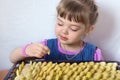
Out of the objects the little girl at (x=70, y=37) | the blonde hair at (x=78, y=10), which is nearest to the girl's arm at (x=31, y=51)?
the little girl at (x=70, y=37)

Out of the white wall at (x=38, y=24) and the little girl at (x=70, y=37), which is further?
the white wall at (x=38, y=24)

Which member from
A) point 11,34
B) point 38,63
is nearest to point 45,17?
point 11,34

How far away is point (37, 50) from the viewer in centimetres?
83

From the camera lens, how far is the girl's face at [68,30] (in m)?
0.86

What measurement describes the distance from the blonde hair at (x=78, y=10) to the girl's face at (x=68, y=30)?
13mm

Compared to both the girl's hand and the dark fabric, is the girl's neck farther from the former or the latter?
the girl's hand

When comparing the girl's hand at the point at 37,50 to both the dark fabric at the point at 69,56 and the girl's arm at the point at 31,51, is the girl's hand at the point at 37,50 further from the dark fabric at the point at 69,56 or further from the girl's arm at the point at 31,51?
the dark fabric at the point at 69,56

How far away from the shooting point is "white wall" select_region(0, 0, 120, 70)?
1.02 metres

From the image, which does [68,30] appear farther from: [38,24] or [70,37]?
[38,24]

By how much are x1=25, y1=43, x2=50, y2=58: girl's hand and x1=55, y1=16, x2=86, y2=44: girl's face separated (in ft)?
0.25

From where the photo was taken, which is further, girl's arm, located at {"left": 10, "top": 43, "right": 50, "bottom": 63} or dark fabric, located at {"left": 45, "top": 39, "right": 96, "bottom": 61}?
dark fabric, located at {"left": 45, "top": 39, "right": 96, "bottom": 61}

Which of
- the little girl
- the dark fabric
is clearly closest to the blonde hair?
the little girl

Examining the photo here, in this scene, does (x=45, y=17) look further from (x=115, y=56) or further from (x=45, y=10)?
(x=115, y=56)

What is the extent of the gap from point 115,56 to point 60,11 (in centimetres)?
34
